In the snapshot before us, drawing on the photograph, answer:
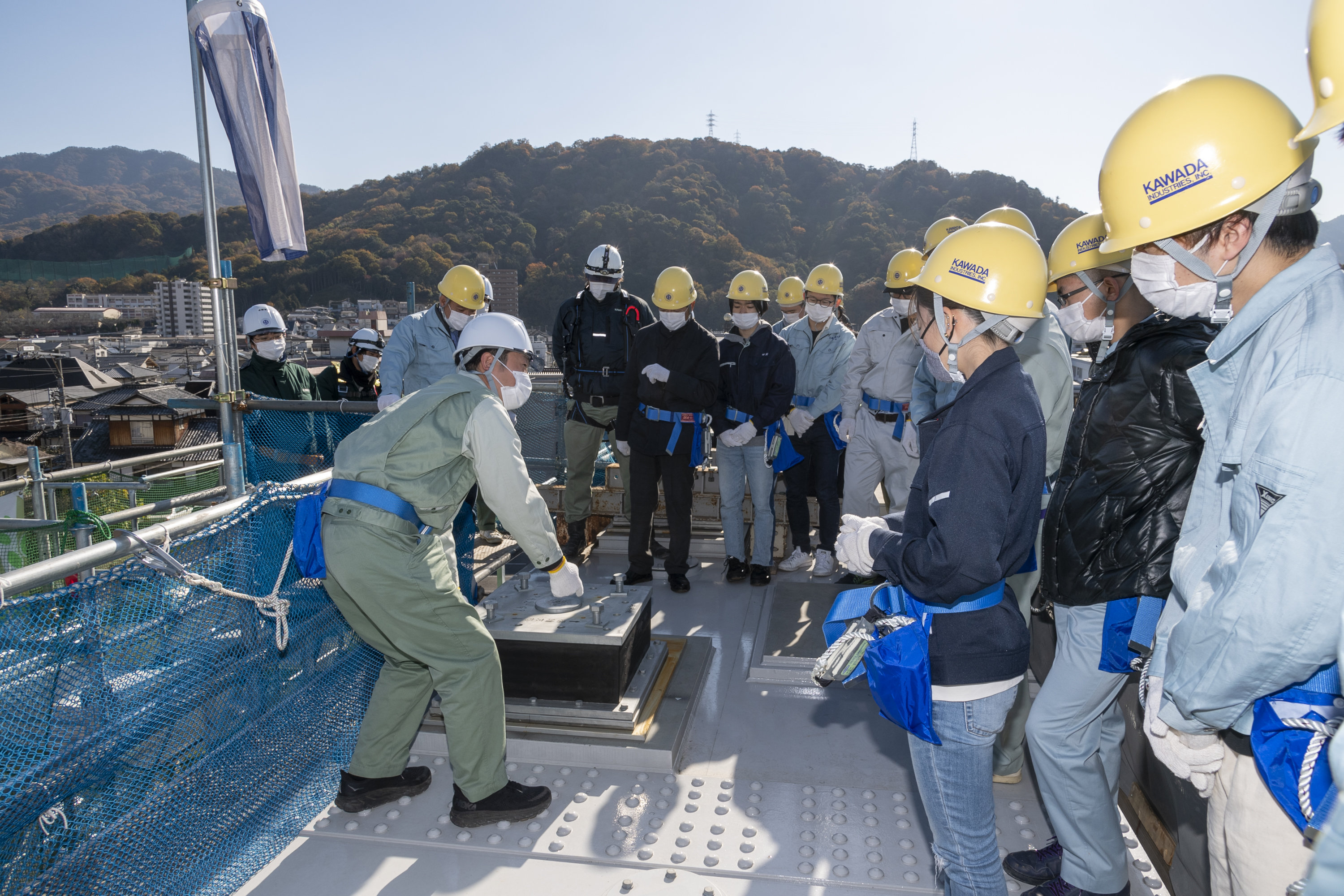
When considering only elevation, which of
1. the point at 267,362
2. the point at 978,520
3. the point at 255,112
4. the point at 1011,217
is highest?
the point at 255,112

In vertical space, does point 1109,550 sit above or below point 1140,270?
below

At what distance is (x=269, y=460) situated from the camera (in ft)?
18.2

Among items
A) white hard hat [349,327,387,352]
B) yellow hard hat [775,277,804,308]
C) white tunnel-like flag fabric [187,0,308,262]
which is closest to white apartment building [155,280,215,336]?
white hard hat [349,327,387,352]

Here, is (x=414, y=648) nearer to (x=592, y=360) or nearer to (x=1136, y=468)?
(x=1136, y=468)

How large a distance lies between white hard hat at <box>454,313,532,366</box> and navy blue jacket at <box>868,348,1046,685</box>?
5.97ft

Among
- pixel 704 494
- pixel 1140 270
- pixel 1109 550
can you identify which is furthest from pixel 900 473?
pixel 1140 270

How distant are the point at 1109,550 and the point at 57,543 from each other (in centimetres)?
673

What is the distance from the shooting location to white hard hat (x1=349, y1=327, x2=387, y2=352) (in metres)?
7.48

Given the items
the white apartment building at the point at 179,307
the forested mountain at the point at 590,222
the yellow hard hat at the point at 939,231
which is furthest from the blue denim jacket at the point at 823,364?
the white apartment building at the point at 179,307

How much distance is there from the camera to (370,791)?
127 inches

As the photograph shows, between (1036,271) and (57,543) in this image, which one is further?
(57,543)

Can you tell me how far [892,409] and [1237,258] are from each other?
3751mm

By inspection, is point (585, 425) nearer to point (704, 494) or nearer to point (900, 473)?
point (704, 494)

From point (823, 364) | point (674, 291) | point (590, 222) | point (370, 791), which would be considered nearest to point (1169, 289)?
point (370, 791)
